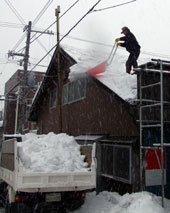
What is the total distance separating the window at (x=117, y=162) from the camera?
361 inches

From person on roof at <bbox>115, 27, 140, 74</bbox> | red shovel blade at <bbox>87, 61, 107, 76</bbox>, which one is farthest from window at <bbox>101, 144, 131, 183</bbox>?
red shovel blade at <bbox>87, 61, 107, 76</bbox>

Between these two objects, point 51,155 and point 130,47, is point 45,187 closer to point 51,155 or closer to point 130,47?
point 51,155

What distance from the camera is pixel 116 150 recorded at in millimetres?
9875

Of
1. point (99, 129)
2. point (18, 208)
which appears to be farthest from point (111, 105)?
point (18, 208)

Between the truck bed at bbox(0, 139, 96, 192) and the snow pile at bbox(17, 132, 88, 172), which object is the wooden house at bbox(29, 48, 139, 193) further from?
the truck bed at bbox(0, 139, 96, 192)

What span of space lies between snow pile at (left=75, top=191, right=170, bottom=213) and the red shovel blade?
14.9ft

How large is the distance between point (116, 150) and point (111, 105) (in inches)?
66.4

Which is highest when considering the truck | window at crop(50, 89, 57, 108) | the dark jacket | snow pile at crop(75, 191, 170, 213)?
the dark jacket

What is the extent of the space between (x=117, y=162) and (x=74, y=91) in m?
5.42

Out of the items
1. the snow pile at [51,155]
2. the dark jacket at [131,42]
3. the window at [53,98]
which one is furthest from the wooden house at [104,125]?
the snow pile at [51,155]

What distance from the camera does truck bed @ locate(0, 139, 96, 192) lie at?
6.48 meters

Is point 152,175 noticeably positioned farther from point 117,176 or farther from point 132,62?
point 132,62

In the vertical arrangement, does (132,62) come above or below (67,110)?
above

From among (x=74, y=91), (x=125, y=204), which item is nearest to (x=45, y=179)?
(x=125, y=204)
